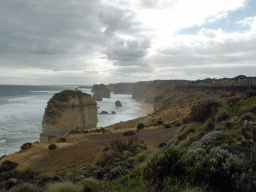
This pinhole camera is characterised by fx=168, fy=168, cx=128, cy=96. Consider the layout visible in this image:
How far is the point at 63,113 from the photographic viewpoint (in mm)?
26016

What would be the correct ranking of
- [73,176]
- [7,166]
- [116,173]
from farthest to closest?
1. [7,166]
2. [73,176]
3. [116,173]

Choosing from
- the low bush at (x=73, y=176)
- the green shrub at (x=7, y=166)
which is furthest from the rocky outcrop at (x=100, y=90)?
the low bush at (x=73, y=176)

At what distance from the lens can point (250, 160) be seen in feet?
11.8

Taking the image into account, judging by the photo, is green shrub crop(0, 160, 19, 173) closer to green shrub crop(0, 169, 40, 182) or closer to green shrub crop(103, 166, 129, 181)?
green shrub crop(0, 169, 40, 182)

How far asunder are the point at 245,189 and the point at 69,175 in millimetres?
6524

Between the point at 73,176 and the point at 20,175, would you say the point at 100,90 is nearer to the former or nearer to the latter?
the point at 20,175

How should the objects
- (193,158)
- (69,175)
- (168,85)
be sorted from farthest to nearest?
(168,85), (69,175), (193,158)

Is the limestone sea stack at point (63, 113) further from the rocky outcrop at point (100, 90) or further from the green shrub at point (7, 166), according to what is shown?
the rocky outcrop at point (100, 90)

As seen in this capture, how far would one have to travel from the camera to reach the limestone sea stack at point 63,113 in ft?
83.7

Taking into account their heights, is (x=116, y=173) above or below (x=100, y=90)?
below

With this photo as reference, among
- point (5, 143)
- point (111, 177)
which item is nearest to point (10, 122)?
point (5, 143)

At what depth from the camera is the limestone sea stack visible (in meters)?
25.5

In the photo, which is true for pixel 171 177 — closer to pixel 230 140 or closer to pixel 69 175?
pixel 230 140

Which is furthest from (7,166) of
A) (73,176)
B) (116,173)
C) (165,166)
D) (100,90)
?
(100,90)
